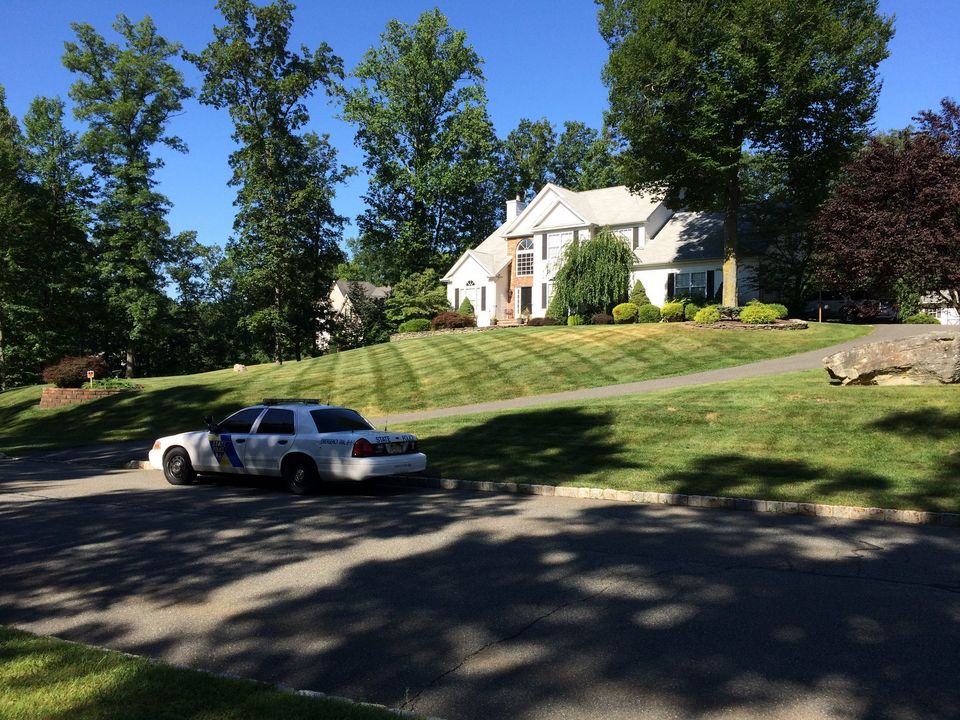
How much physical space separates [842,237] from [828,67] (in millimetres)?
10868

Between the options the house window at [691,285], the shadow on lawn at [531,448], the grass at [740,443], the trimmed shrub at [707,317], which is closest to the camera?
the grass at [740,443]

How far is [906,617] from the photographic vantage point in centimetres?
539

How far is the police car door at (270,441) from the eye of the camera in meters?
12.1

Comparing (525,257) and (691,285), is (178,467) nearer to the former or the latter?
(691,285)

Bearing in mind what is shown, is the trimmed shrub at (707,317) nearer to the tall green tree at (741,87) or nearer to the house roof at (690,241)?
the tall green tree at (741,87)

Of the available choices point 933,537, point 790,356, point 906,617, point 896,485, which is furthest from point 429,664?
point 790,356

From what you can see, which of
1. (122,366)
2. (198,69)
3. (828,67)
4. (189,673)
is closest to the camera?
(189,673)

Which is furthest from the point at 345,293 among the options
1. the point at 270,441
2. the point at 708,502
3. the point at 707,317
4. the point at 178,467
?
the point at 708,502

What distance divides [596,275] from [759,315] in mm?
11391

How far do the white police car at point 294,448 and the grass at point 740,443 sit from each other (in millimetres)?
1753

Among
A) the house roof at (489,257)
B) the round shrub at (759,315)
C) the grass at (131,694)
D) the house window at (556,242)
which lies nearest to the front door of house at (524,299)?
the house roof at (489,257)

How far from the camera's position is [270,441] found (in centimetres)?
1223

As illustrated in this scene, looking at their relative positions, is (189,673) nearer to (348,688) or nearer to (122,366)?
(348,688)

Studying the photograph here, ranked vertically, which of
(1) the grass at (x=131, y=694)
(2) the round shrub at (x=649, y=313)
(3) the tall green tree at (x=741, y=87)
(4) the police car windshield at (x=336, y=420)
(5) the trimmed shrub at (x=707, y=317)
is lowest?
(1) the grass at (x=131, y=694)
